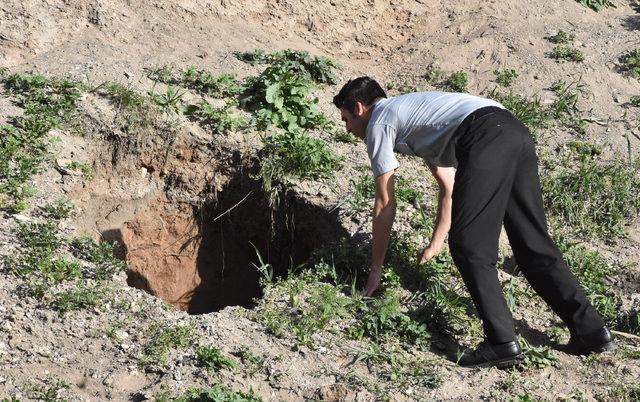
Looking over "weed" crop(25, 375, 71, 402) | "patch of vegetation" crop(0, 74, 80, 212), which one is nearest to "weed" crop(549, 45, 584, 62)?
"patch of vegetation" crop(0, 74, 80, 212)

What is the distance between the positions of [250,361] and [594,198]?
3355 millimetres

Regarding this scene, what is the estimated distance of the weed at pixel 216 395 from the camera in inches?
195

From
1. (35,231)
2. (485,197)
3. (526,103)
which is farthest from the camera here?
(526,103)

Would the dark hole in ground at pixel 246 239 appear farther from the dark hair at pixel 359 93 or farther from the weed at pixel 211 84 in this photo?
the dark hair at pixel 359 93

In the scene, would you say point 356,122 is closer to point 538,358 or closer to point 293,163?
point 293,163

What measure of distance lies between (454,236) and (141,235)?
10.1 feet

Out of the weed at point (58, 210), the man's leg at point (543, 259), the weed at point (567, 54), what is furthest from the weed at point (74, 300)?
the weed at point (567, 54)

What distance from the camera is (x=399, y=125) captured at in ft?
18.5

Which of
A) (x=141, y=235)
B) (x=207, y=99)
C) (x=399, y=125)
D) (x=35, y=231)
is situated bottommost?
(x=141, y=235)

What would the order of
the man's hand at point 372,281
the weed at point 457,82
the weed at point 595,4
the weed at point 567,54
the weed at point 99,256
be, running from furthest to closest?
1. the weed at point 595,4
2. the weed at point 567,54
3. the weed at point 457,82
4. the weed at point 99,256
5. the man's hand at point 372,281

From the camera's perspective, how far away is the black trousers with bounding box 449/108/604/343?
5363 mm

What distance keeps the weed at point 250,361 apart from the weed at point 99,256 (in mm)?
1095

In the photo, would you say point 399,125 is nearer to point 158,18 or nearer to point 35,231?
point 35,231

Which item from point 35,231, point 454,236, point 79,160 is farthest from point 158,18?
point 454,236
